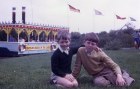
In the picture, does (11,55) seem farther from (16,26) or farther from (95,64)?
(95,64)

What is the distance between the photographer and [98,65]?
735cm

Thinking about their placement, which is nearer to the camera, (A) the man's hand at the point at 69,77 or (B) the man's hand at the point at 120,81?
(B) the man's hand at the point at 120,81

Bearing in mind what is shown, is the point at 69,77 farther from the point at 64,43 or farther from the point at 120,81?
the point at 120,81

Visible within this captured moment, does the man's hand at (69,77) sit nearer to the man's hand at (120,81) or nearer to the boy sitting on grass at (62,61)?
the boy sitting on grass at (62,61)

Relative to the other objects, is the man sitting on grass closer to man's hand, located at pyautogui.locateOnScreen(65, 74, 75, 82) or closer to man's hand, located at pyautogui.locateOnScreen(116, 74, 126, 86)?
man's hand, located at pyautogui.locateOnScreen(116, 74, 126, 86)

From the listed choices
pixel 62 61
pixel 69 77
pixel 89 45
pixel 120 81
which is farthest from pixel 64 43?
pixel 120 81

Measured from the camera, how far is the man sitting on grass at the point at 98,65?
705 cm

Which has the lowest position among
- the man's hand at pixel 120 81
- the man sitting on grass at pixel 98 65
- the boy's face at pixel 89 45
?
the man's hand at pixel 120 81

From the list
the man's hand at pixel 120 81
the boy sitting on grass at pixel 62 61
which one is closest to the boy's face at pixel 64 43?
the boy sitting on grass at pixel 62 61

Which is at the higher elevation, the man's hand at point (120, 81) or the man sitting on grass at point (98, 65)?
the man sitting on grass at point (98, 65)

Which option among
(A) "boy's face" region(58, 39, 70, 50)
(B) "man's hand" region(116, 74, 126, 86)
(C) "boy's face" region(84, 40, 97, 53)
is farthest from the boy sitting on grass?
(B) "man's hand" region(116, 74, 126, 86)

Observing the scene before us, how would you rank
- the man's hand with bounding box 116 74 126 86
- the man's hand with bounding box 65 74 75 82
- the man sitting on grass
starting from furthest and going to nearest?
the man sitting on grass < the man's hand with bounding box 65 74 75 82 < the man's hand with bounding box 116 74 126 86

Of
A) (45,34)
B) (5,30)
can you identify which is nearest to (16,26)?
(5,30)

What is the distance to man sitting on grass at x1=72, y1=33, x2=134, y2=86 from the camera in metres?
7.05
